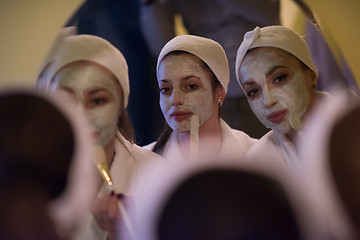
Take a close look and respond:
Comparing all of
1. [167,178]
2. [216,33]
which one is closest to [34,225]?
[167,178]

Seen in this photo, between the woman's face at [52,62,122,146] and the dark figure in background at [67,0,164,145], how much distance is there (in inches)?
1.6

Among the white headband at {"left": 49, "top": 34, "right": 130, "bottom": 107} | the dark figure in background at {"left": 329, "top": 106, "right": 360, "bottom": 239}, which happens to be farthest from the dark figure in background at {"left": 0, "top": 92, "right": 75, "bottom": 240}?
the dark figure in background at {"left": 329, "top": 106, "right": 360, "bottom": 239}

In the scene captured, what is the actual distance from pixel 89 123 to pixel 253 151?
25 centimetres

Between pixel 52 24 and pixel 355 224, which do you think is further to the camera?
pixel 52 24

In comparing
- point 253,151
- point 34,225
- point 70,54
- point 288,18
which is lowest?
point 34,225

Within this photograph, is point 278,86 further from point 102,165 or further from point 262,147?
point 102,165

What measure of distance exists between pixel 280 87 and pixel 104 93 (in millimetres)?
267

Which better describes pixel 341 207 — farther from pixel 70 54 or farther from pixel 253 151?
pixel 70 54

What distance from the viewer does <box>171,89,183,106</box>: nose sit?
571mm

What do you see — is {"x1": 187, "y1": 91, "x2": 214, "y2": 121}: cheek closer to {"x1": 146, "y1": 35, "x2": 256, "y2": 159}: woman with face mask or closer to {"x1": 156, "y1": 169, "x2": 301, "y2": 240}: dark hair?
{"x1": 146, "y1": 35, "x2": 256, "y2": 159}: woman with face mask

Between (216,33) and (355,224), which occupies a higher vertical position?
(216,33)

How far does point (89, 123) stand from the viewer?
21.4 inches

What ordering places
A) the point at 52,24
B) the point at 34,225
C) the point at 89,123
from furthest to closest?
the point at 52,24, the point at 89,123, the point at 34,225

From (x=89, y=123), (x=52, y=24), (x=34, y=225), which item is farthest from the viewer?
(x=52, y=24)
